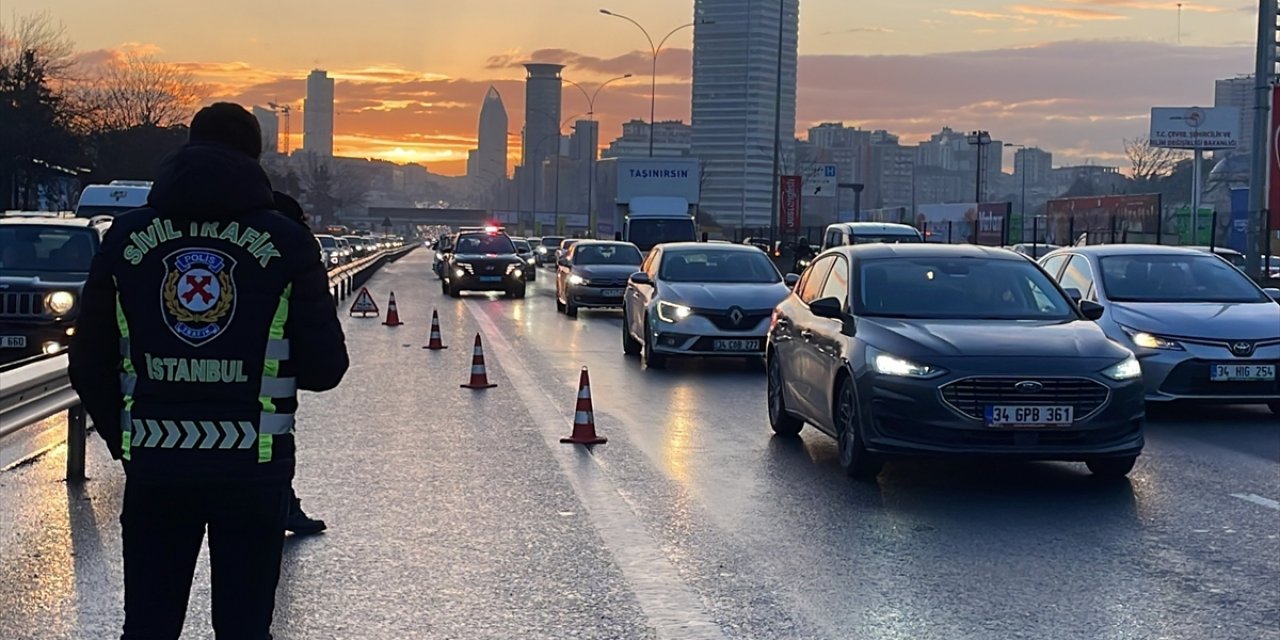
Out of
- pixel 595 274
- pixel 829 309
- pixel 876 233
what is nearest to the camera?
pixel 829 309

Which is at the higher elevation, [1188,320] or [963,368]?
[1188,320]

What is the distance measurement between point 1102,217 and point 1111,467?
46.8 m

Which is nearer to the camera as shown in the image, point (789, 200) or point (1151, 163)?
point (789, 200)

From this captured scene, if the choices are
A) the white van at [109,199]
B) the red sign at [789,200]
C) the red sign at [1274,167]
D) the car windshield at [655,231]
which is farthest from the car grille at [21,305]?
the red sign at [789,200]

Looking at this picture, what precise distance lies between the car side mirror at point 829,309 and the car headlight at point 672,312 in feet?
23.8

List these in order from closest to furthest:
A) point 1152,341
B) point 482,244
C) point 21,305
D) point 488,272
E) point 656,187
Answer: point 1152,341 → point 21,305 → point 488,272 → point 482,244 → point 656,187

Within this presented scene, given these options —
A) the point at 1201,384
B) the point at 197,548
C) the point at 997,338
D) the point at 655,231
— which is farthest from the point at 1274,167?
the point at 197,548

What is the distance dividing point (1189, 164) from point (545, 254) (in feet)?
258

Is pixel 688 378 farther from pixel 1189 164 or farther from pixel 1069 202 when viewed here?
pixel 1189 164

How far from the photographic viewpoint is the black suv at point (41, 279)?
15117mm

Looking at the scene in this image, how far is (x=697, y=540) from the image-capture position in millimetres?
7922

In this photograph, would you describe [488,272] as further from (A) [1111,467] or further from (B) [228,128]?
(B) [228,128]

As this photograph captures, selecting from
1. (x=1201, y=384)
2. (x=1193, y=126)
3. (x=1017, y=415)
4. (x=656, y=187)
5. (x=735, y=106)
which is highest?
(x=735, y=106)

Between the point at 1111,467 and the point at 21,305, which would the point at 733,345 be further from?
the point at 1111,467
